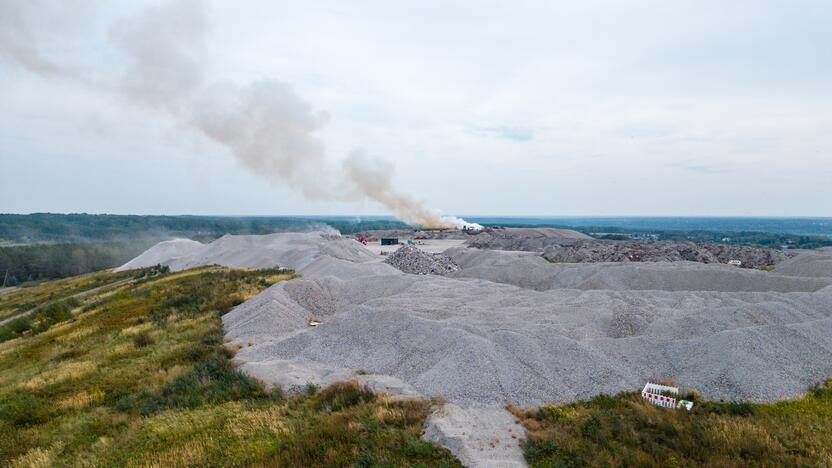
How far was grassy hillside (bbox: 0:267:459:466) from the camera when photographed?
9922mm

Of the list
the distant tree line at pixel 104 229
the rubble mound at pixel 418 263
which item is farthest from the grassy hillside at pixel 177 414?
the distant tree line at pixel 104 229

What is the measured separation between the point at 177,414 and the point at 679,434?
43.6ft

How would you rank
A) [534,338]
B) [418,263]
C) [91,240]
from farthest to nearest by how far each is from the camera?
1. [91,240]
2. [418,263]
3. [534,338]

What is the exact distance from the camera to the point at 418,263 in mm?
43281

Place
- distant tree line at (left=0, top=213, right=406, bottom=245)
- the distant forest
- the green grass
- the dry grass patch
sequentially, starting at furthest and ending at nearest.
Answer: distant tree line at (left=0, top=213, right=406, bottom=245) → the distant forest → the dry grass patch → the green grass

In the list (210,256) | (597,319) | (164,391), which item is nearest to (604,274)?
(597,319)

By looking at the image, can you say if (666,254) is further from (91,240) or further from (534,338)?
(91,240)

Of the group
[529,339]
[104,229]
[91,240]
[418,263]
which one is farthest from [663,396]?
[104,229]

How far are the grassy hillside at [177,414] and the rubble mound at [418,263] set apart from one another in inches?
893

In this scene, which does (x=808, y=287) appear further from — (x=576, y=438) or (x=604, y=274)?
(x=576, y=438)

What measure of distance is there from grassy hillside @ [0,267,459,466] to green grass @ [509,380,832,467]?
2.92 metres

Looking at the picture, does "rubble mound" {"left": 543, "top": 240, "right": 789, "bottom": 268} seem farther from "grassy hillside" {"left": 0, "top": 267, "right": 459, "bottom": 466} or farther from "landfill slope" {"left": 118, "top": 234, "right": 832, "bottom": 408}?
"grassy hillside" {"left": 0, "top": 267, "right": 459, "bottom": 466}

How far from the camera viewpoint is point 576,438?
10445 millimetres

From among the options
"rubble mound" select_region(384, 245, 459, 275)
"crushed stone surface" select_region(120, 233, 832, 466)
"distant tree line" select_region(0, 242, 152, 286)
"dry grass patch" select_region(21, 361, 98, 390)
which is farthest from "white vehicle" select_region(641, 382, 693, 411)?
"distant tree line" select_region(0, 242, 152, 286)
